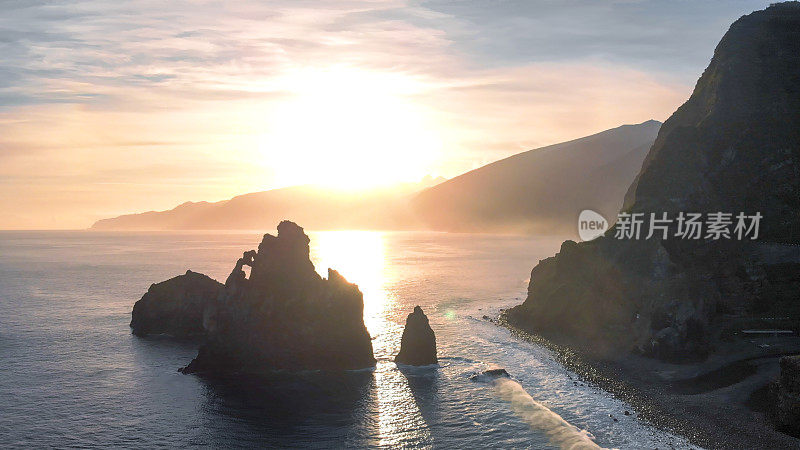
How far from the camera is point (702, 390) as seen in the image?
166ft

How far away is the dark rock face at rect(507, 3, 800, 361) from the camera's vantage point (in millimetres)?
64375

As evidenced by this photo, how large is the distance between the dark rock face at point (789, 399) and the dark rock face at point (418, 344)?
32238 millimetres

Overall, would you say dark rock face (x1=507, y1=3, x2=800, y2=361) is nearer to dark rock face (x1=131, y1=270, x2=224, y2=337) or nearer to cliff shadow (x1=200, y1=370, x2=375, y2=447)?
cliff shadow (x1=200, y1=370, x2=375, y2=447)

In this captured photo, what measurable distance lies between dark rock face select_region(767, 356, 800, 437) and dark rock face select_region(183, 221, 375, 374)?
37.7 meters

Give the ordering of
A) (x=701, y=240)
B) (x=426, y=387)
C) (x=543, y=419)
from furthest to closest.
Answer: (x=701, y=240)
(x=426, y=387)
(x=543, y=419)

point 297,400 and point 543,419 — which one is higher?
point 297,400

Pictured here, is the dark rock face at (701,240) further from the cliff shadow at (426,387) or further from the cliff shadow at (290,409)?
the cliff shadow at (290,409)

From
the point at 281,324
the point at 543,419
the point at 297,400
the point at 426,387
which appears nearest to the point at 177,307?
the point at 281,324

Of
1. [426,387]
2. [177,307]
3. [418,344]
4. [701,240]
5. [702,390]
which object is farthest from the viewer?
[177,307]

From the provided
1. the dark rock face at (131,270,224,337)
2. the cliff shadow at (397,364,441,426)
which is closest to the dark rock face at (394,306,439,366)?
the cliff shadow at (397,364,441,426)

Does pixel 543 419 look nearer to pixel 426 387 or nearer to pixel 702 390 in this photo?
pixel 426 387

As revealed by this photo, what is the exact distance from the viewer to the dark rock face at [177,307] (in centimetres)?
7444

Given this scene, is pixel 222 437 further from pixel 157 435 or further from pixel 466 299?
pixel 466 299

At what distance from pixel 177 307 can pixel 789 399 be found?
7047 centimetres
